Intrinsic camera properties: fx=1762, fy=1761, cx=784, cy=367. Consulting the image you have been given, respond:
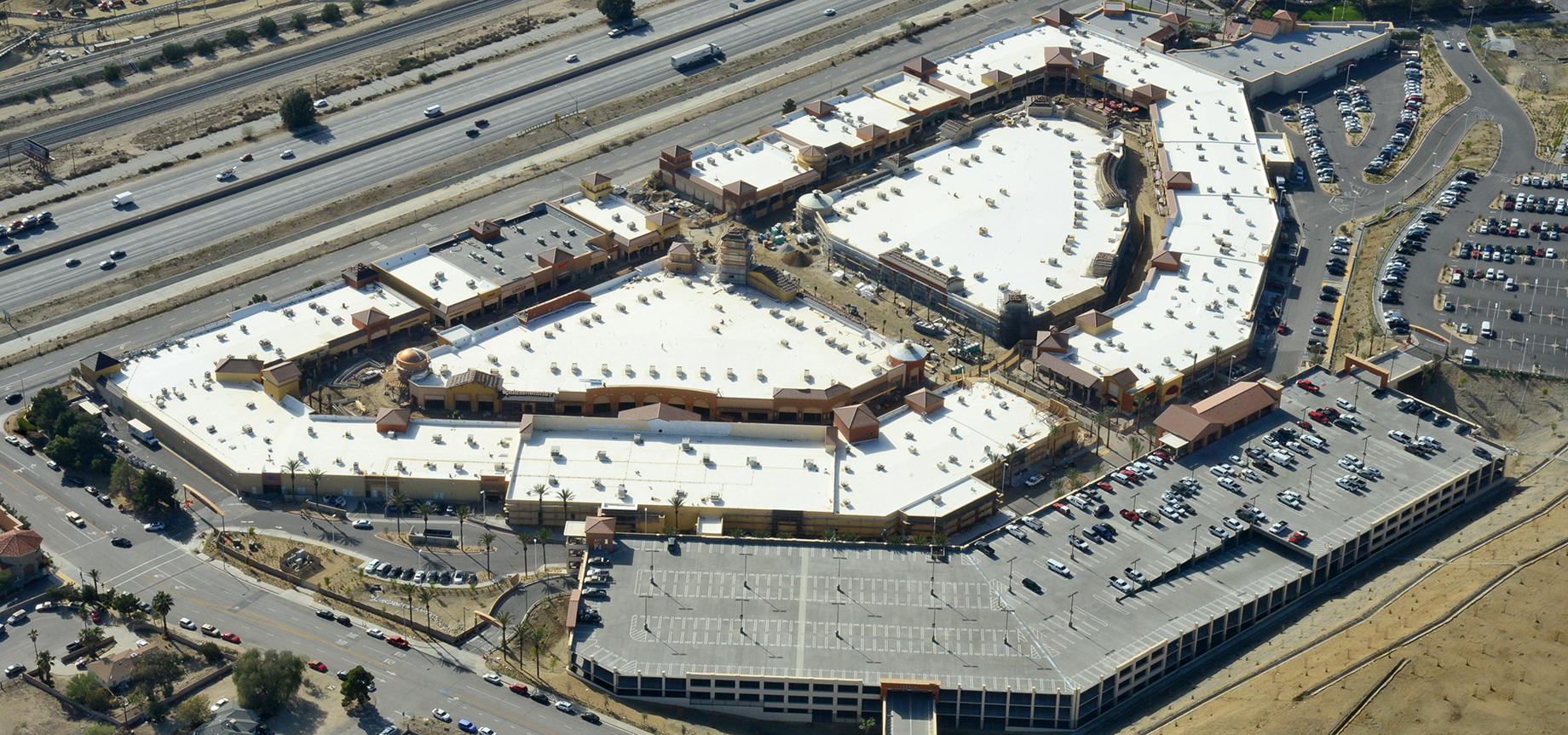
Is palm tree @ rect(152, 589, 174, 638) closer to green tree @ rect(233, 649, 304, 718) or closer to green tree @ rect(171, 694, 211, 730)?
green tree @ rect(233, 649, 304, 718)

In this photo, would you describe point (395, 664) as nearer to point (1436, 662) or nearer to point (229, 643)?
point (229, 643)

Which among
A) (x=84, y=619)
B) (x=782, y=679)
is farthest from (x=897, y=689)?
(x=84, y=619)

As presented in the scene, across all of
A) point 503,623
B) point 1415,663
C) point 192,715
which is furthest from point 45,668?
point 1415,663

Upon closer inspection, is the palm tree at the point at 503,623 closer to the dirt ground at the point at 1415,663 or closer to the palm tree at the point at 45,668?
the palm tree at the point at 45,668

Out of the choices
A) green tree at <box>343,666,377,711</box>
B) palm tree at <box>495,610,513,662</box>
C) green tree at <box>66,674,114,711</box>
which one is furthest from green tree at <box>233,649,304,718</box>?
palm tree at <box>495,610,513,662</box>

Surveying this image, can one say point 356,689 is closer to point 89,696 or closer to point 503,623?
point 503,623

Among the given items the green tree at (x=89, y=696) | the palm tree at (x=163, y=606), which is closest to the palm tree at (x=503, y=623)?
the palm tree at (x=163, y=606)
